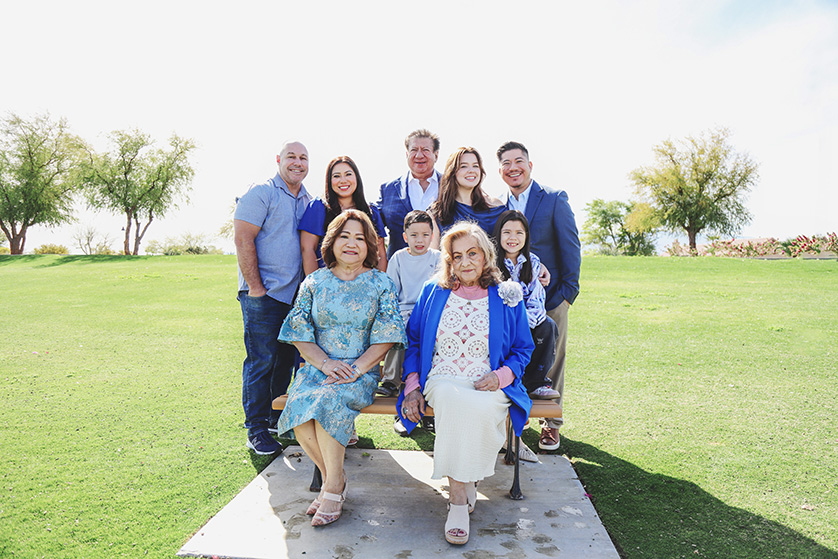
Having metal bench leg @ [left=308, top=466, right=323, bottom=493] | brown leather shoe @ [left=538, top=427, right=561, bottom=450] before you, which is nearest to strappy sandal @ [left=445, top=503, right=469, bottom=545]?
metal bench leg @ [left=308, top=466, right=323, bottom=493]

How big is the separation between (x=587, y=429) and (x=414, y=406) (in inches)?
87.8

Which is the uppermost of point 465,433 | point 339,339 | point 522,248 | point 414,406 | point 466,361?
point 522,248

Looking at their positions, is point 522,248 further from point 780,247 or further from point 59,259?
point 59,259

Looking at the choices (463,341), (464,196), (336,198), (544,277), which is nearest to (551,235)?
(544,277)

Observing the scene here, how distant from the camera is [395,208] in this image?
4.73m

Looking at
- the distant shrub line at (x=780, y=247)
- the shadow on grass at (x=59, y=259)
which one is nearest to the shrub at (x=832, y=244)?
the distant shrub line at (x=780, y=247)

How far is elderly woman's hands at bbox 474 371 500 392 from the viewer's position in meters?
3.30

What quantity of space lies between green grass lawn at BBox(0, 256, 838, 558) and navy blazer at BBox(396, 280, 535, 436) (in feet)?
3.27

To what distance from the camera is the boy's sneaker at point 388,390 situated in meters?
3.82

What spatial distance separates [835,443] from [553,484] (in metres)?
2.53

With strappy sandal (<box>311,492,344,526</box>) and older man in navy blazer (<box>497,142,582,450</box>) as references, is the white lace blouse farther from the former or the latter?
older man in navy blazer (<box>497,142,582,450</box>)

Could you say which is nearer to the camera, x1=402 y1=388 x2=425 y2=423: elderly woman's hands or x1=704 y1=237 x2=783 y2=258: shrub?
x1=402 y1=388 x2=425 y2=423: elderly woman's hands

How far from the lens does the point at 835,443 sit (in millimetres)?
4488

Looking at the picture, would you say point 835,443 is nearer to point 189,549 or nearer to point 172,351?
point 189,549
